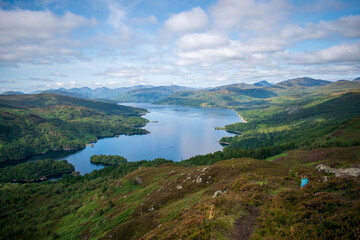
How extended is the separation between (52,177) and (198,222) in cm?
17475

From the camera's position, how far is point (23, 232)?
68250 millimetres

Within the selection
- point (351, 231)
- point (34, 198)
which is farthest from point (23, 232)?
point (351, 231)

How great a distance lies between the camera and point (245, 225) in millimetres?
18297

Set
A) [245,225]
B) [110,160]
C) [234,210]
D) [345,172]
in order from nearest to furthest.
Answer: [245,225] < [234,210] < [345,172] < [110,160]

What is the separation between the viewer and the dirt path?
1695cm

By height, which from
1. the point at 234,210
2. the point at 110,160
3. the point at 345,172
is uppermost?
the point at 345,172

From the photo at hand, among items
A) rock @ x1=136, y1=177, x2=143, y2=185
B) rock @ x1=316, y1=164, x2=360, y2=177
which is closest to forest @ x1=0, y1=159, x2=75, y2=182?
rock @ x1=136, y1=177, x2=143, y2=185

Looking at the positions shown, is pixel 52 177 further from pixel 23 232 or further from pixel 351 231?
pixel 351 231

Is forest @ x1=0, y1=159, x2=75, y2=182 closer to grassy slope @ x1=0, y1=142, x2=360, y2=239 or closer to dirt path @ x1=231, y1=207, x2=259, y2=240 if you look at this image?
grassy slope @ x1=0, y1=142, x2=360, y2=239

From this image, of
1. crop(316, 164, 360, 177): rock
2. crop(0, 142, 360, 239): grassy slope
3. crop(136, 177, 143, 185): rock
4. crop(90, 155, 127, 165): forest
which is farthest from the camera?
crop(90, 155, 127, 165): forest

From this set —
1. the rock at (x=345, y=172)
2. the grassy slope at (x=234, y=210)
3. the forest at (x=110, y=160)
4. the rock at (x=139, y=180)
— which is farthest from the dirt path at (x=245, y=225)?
the forest at (x=110, y=160)

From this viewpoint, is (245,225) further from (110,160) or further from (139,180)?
(110,160)

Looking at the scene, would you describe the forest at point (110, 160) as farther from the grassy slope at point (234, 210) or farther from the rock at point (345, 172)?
the rock at point (345, 172)

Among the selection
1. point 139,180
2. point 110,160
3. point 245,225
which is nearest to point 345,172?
point 245,225
